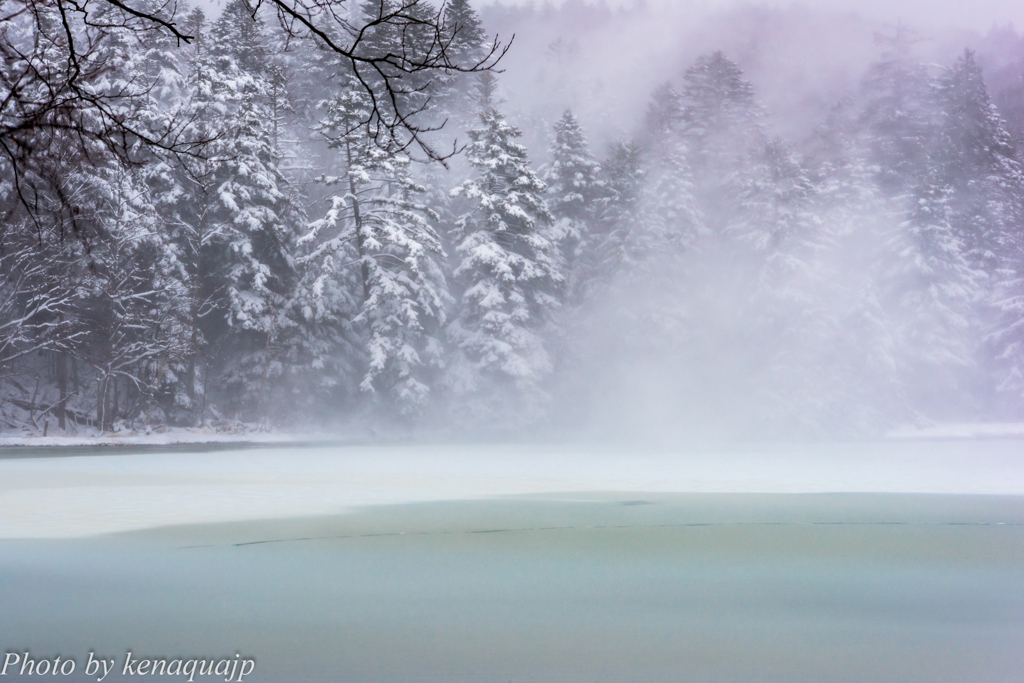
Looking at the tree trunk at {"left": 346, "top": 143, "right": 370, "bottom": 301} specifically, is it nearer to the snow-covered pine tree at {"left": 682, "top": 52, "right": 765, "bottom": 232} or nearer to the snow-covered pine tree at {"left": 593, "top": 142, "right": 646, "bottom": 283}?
the snow-covered pine tree at {"left": 593, "top": 142, "right": 646, "bottom": 283}

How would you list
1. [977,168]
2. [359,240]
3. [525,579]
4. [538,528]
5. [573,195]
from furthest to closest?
[977,168] → [573,195] → [359,240] → [538,528] → [525,579]

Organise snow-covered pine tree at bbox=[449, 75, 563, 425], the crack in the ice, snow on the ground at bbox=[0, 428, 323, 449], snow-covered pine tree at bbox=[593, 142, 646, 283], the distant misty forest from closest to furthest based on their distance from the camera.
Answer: the crack in the ice → snow on the ground at bbox=[0, 428, 323, 449] → the distant misty forest → snow-covered pine tree at bbox=[449, 75, 563, 425] → snow-covered pine tree at bbox=[593, 142, 646, 283]

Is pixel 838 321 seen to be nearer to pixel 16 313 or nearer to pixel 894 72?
pixel 894 72

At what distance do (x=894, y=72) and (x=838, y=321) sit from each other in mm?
20509

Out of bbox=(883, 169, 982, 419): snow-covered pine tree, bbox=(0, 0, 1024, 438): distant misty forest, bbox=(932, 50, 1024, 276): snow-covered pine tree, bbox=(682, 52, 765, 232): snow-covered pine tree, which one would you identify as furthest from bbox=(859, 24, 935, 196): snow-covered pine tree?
bbox=(682, 52, 765, 232): snow-covered pine tree

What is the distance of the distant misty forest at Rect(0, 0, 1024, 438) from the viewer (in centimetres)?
3675

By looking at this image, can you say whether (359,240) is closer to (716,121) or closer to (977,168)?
(716,121)

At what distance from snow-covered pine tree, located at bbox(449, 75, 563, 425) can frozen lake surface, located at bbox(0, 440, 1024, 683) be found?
22.6m

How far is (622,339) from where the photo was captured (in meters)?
46.1

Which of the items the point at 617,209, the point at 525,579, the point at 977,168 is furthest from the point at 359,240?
the point at 977,168

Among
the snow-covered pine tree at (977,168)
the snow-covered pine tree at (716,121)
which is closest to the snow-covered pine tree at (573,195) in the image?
the snow-covered pine tree at (716,121)

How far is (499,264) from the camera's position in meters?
40.5

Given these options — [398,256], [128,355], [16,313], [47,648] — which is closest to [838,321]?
[398,256]

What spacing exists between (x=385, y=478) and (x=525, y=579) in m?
11.0
